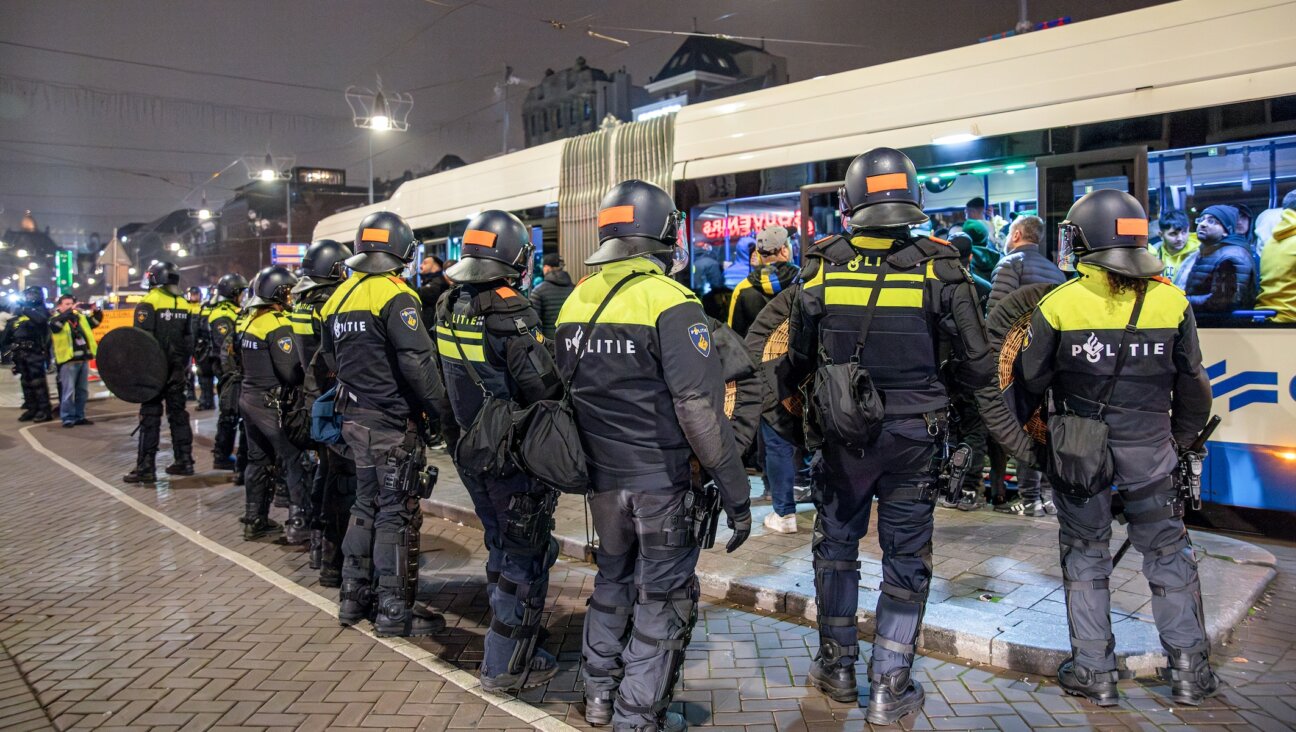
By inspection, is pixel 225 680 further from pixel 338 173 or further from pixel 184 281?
pixel 184 281

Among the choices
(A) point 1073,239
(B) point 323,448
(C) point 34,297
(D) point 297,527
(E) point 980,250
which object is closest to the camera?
(A) point 1073,239

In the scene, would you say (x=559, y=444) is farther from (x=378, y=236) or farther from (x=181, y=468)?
(x=181, y=468)

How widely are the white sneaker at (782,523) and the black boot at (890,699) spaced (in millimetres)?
2868

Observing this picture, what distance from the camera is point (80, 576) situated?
6.70m

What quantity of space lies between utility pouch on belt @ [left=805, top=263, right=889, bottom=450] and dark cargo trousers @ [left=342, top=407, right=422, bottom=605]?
251cm

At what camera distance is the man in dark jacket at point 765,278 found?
7.07m

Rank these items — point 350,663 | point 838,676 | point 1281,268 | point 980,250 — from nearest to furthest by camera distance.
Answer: point 838,676 → point 350,663 → point 1281,268 → point 980,250

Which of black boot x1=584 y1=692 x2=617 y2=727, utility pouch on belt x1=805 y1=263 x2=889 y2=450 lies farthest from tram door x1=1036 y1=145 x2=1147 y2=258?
black boot x1=584 y1=692 x2=617 y2=727

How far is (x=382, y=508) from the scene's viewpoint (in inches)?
206

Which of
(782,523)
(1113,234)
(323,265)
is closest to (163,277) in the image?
(323,265)

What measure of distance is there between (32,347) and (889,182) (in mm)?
17540

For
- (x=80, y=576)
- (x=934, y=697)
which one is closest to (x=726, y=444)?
(x=934, y=697)

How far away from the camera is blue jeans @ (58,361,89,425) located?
16016 millimetres

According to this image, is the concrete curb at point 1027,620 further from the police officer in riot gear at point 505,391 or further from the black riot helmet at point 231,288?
the black riot helmet at point 231,288
